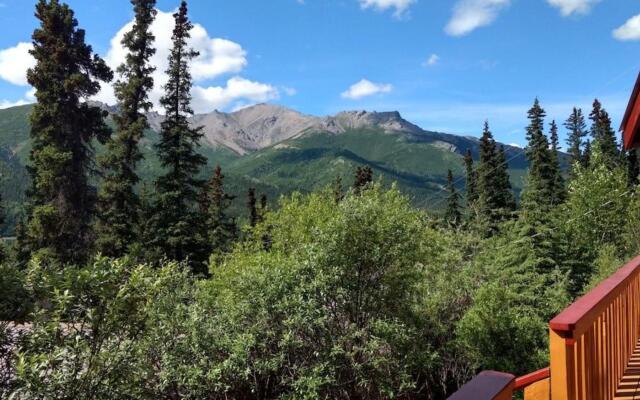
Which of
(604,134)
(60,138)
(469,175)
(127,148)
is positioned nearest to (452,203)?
(469,175)

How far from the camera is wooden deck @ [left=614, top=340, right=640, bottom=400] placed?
3059mm

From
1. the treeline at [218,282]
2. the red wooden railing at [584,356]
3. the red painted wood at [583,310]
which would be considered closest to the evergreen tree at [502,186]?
the treeline at [218,282]

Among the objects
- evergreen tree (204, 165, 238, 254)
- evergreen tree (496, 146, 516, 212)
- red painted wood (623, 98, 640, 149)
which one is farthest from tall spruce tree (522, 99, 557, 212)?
red painted wood (623, 98, 640, 149)

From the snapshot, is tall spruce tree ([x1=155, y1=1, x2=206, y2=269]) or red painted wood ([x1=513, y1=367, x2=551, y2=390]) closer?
red painted wood ([x1=513, y1=367, x2=551, y2=390])

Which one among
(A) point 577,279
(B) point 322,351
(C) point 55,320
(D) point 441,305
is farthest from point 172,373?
(A) point 577,279

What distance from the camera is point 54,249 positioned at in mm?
19875

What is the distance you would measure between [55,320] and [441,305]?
12142 millimetres

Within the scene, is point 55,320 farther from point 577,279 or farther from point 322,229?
point 577,279

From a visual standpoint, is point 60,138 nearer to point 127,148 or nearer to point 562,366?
point 127,148

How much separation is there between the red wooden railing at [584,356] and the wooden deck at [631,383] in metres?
0.04

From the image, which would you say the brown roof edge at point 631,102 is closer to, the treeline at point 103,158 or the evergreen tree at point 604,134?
the treeline at point 103,158

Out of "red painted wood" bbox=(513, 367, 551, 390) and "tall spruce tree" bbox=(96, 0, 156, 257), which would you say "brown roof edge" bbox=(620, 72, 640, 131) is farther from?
"tall spruce tree" bbox=(96, 0, 156, 257)

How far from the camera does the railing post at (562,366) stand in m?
1.96

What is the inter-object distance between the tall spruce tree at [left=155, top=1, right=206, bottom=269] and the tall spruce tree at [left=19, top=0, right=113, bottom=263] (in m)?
4.28
